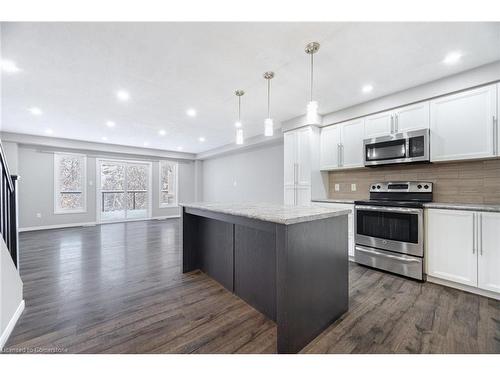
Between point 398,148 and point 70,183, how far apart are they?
800 centimetres

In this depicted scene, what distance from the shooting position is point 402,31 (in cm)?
186

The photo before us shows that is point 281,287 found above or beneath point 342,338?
above

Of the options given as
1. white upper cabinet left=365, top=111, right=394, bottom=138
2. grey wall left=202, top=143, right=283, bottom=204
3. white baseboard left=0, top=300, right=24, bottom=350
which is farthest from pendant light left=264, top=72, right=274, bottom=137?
white baseboard left=0, top=300, right=24, bottom=350

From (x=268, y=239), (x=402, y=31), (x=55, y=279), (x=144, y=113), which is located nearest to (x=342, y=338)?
(x=268, y=239)

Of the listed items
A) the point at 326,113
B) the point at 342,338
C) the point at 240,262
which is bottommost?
the point at 342,338

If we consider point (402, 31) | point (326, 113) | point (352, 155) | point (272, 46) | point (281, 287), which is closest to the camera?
point (281, 287)

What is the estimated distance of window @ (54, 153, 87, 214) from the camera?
613 cm

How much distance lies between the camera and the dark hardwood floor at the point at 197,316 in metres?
1.51

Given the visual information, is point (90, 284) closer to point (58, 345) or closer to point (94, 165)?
point (58, 345)

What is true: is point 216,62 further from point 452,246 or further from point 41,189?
point 41,189

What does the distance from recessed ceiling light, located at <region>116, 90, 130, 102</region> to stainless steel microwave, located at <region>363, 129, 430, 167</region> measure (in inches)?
141

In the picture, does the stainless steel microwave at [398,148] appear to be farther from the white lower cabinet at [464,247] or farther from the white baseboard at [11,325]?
the white baseboard at [11,325]

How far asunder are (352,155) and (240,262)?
2.55m

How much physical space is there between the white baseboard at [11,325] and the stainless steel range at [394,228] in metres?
3.68
